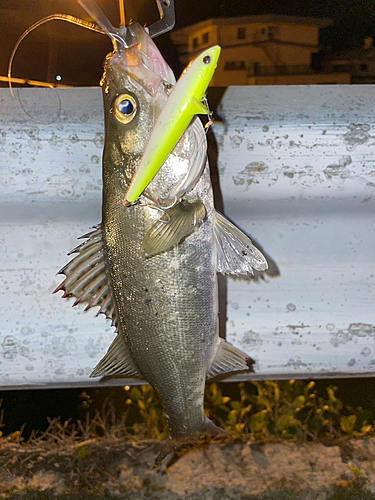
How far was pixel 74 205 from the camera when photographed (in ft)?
4.87

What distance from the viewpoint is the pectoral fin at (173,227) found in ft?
3.33

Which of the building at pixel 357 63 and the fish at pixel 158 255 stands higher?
the building at pixel 357 63

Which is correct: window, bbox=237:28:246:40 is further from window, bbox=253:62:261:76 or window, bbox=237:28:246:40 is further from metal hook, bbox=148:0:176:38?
metal hook, bbox=148:0:176:38

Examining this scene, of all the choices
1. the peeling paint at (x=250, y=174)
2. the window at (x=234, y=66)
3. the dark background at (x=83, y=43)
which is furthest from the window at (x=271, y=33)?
the peeling paint at (x=250, y=174)

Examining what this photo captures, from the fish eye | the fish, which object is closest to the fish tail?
the fish

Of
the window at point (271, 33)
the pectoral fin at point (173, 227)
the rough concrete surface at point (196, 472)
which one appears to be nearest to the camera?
the pectoral fin at point (173, 227)

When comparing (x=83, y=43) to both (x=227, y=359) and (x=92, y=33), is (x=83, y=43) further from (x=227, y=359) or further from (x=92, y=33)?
(x=227, y=359)

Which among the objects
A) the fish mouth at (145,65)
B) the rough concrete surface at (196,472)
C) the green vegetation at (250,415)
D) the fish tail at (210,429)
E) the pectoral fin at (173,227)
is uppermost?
the fish mouth at (145,65)

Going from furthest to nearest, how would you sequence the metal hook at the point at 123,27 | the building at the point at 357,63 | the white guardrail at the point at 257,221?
the building at the point at 357,63, the white guardrail at the point at 257,221, the metal hook at the point at 123,27

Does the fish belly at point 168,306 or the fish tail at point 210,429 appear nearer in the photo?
the fish belly at point 168,306

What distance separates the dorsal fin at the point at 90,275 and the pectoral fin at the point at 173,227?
0.18m

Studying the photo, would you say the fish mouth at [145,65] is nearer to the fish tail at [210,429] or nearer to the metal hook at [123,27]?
the metal hook at [123,27]

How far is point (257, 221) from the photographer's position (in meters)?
1.53

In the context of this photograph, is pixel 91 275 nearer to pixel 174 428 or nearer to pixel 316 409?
pixel 174 428
